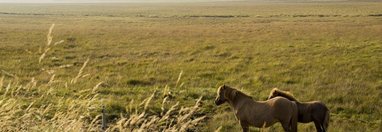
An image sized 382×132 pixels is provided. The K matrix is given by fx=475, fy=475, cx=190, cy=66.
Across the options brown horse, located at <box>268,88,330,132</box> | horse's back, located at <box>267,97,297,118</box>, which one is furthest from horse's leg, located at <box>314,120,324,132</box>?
horse's back, located at <box>267,97,297,118</box>

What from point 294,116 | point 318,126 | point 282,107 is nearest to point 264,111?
point 282,107

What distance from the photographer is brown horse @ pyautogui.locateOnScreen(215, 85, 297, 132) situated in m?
8.42

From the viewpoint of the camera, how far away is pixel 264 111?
859 cm

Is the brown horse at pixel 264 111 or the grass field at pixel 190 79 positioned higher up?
the brown horse at pixel 264 111

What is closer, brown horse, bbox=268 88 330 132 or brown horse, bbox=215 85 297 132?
brown horse, bbox=215 85 297 132

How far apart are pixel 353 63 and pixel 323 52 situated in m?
4.74


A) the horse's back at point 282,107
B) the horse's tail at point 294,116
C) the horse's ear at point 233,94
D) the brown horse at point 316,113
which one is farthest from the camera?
the horse's ear at point 233,94

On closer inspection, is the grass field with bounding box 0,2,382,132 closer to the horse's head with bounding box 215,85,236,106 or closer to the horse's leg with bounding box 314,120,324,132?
the horse's leg with bounding box 314,120,324,132

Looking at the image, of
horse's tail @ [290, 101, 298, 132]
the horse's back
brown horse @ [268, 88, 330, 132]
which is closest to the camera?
the horse's back

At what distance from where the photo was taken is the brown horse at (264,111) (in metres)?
8.42

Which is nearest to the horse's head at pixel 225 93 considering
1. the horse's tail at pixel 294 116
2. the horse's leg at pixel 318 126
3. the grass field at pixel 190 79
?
the grass field at pixel 190 79

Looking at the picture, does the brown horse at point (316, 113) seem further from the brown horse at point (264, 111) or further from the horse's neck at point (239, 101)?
the horse's neck at point (239, 101)

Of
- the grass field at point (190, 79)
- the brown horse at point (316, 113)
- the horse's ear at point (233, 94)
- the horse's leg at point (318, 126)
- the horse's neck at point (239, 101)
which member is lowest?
the grass field at point (190, 79)

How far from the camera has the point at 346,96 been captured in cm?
1356
